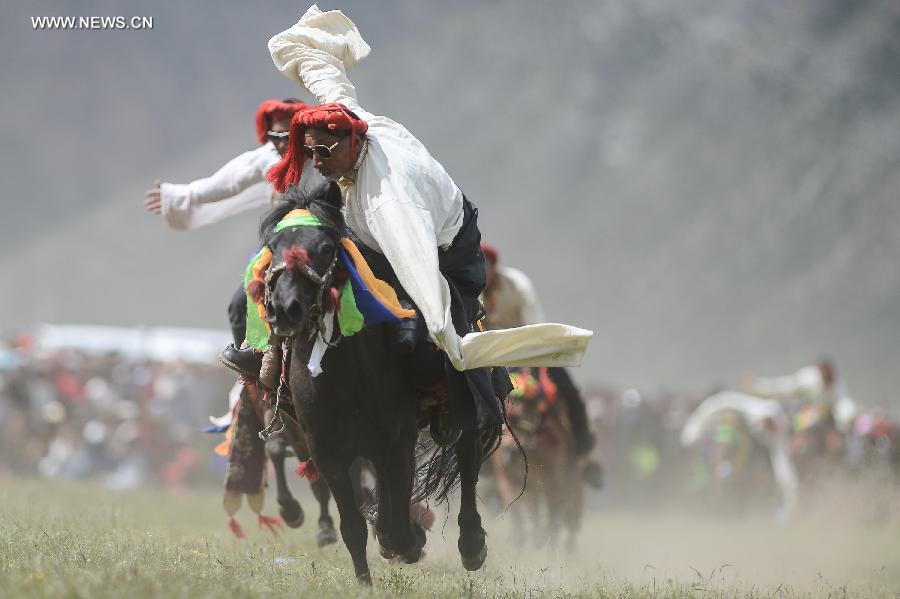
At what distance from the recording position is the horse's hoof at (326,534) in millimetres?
10344

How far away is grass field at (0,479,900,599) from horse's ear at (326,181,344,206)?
1.93m

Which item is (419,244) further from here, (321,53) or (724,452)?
(724,452)

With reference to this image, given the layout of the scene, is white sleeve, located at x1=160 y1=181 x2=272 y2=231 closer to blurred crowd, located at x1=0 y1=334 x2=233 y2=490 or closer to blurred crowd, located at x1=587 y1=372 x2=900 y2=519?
blurred crowd, located at x1=0 y1=334 x2=233 y2=490

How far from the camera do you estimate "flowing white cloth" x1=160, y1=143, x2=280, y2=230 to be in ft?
32.1

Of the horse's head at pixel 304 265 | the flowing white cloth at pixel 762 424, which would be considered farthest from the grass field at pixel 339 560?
the flowing white cloth at pixel 762 424

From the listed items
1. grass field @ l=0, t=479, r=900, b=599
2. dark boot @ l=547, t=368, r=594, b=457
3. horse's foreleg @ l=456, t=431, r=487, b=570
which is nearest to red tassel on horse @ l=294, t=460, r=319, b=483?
grass field @ l=0, t=479, r=900, b=599

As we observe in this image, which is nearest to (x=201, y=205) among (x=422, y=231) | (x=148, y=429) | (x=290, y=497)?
(x=290, y=497)

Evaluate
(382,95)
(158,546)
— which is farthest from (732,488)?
(382,95)

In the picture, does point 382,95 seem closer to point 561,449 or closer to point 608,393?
point 608,393

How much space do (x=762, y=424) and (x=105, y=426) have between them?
10892mm

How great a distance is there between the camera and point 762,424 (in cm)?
2423

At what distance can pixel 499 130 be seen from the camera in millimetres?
68000

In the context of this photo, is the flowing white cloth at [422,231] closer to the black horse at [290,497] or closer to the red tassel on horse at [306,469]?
the red tassel on horse at [306,469]

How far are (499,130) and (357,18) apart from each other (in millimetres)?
8768
